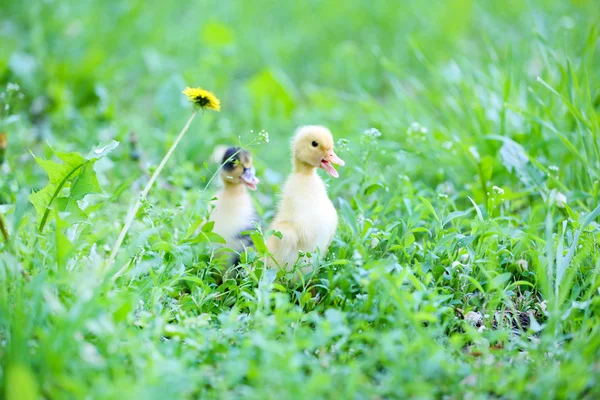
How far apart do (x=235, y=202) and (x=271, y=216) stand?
0.48 meters

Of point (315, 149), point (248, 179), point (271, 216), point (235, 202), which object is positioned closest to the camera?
point (315, 149)

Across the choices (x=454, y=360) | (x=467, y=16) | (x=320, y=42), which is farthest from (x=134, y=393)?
(x=467, y=16)

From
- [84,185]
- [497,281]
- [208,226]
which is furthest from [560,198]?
[84,185]

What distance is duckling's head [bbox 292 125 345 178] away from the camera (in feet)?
10.1

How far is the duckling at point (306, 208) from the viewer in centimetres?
304

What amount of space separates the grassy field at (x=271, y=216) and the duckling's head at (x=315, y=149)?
199 mm

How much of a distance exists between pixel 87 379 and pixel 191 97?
138 cm

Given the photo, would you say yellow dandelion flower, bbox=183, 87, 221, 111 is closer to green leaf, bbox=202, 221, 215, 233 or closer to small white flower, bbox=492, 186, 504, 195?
green leaf, bbox=202, 221, 215, 233

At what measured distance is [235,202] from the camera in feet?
11.1

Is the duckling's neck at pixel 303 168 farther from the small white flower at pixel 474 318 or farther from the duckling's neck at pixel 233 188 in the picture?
the small white flower at pixel 474 318

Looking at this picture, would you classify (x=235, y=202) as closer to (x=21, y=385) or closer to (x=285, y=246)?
(x=285, y=246)

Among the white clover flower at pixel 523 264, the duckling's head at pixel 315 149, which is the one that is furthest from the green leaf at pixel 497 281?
the duckling's head at pixel 315 149

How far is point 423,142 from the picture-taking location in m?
4.20

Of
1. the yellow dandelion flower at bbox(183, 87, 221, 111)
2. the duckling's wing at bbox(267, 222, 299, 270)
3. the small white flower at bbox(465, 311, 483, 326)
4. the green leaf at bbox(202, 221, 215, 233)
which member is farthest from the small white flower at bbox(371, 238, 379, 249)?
the yellow dandelion flower at bbox(183, 87, 221, 111)
